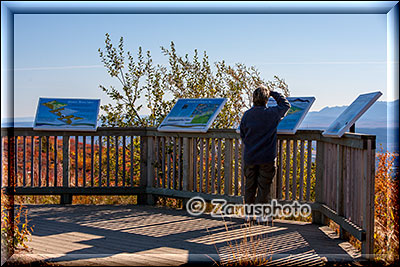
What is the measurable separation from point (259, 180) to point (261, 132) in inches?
26.9

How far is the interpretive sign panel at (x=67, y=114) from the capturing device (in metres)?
9.50

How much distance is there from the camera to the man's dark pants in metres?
7.44

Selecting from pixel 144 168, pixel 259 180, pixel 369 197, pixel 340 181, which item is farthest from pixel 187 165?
pixel 369 197

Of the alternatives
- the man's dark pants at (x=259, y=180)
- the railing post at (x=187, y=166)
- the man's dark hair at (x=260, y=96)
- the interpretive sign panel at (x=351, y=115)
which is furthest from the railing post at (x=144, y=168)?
the interpretive sign panel at (x=351, y=115)

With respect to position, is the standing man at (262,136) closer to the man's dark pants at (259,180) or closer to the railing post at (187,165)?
the man's dark pants at (259,180)

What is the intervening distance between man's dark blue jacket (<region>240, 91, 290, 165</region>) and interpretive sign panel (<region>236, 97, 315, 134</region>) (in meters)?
0.62

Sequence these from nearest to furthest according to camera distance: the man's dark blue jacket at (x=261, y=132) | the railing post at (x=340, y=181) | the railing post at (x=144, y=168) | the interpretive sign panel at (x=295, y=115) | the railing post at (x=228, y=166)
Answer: the railing post at (x=340, y=181)
the man's dark blue jacket at (x=261, y=132)
the interpretive sign panel at (x=295, y=115)
the railing post at (x=228, y=166)
the railing post at (x=144, y=168)

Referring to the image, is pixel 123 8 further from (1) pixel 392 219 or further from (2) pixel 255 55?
(2) pixel 255 55

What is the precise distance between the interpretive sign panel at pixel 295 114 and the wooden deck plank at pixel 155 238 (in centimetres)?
138

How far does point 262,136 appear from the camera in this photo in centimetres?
730

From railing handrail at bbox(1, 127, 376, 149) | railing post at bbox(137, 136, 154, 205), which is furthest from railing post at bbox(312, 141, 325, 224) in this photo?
railing post at bbox(137, 136, 154, 205)

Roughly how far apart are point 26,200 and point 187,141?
4001 mm

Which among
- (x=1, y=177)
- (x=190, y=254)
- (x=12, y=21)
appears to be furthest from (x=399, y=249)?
(x=12, y=21)

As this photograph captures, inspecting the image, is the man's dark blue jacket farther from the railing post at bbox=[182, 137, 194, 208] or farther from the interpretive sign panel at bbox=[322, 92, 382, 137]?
the railing post at bbox=[182, 137, 194, 208]
